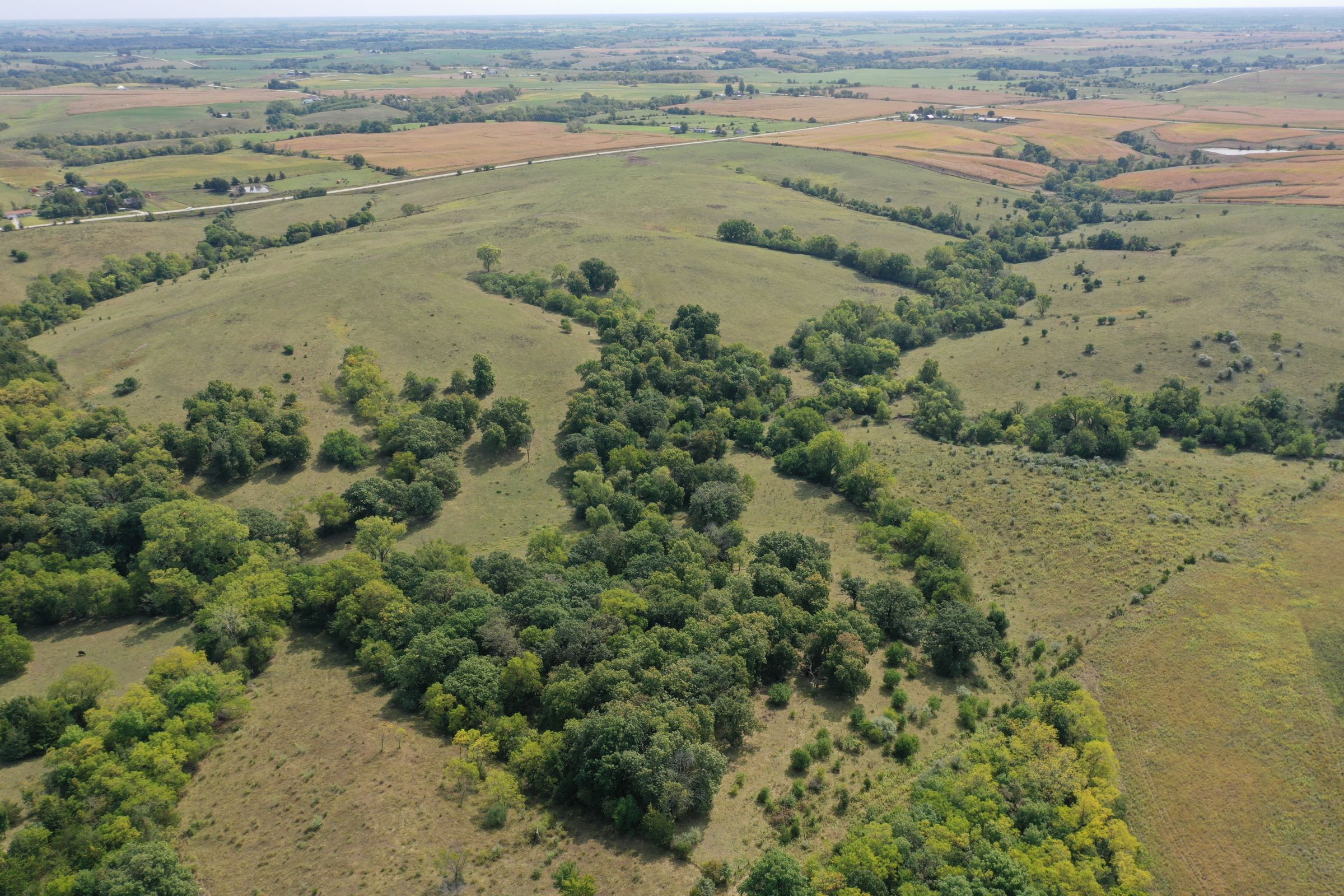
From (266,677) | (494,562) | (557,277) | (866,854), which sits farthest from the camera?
(557,277)

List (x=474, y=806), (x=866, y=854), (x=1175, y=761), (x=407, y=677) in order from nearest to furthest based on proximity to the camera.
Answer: (x=866, y=854) < (x=474, y=806) < (x=1175, y=761) < (x=407, y=677)

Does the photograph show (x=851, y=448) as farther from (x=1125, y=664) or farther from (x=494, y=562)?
(x=494, y=562)

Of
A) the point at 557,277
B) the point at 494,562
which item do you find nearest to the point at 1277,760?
the point at 494,562

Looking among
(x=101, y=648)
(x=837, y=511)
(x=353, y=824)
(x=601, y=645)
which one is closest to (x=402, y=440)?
(x=101, y=648)

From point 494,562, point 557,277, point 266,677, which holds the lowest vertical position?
point 266,677

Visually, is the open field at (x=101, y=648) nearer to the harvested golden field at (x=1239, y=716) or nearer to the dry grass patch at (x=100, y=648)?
the dry grass patch at (x=100, y=648)

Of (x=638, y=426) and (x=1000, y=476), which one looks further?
(x=638, y=426)
